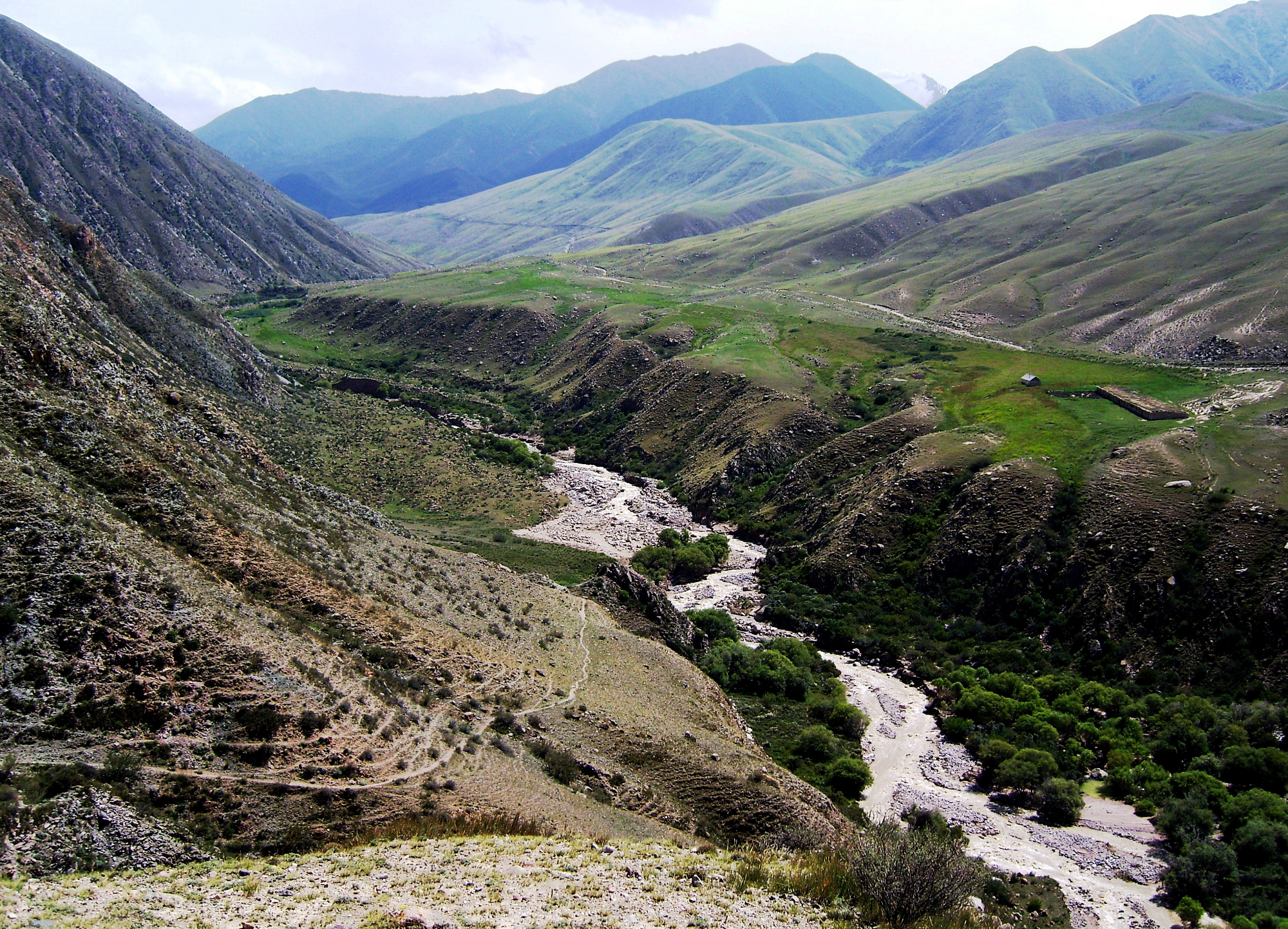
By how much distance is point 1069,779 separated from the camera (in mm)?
41500

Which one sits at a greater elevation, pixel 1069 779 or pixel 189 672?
pixel 189 672

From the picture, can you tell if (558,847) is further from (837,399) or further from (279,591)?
(837,399)

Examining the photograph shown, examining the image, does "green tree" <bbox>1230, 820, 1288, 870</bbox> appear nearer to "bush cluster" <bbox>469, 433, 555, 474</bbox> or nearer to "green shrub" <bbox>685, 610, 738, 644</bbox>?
"green shrub" <bbox>685, 610, 738, 644</bbox>

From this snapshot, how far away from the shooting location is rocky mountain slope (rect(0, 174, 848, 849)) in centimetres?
2195

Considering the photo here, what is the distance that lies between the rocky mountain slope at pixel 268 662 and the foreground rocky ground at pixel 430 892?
2013 millimetres

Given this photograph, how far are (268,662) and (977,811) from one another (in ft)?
114

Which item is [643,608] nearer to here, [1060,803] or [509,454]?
[1060,803]

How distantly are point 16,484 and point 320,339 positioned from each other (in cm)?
14373


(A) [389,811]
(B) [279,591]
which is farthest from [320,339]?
(A) [389,811]

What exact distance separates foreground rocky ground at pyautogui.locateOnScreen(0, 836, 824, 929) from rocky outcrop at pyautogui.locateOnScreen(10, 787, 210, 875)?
61cm

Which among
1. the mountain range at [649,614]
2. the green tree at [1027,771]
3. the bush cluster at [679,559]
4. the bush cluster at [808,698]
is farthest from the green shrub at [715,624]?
the green tree at [1027,771]

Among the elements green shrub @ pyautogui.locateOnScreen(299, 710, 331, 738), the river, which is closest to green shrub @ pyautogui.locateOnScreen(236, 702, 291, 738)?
green shrub @ pyautogui.locateOnScreen(299, 710, 331, 738)

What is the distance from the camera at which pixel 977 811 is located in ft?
132

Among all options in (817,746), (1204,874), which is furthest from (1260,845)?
(817,746)
